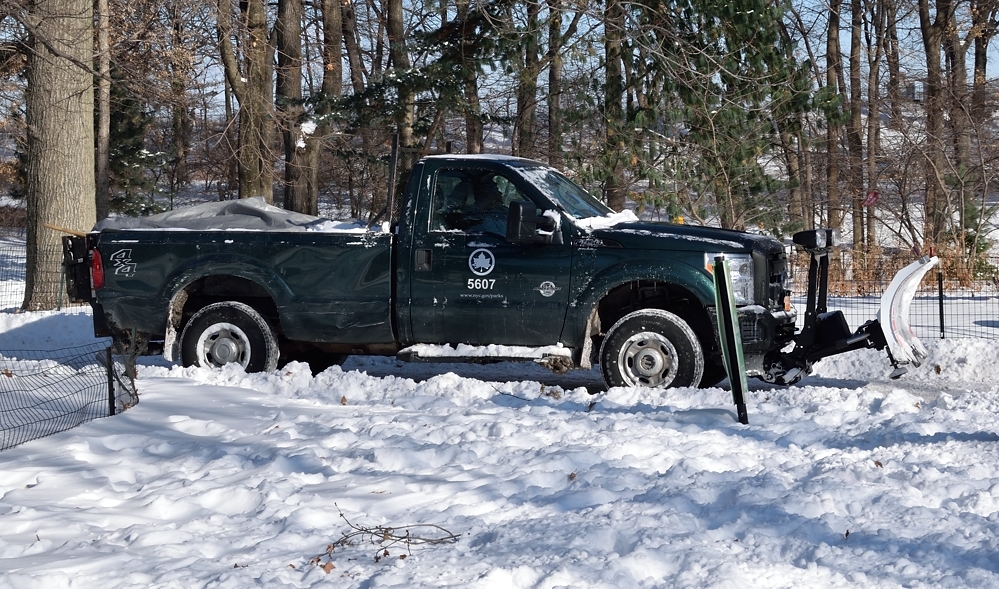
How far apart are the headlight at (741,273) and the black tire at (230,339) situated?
3864 millimetres

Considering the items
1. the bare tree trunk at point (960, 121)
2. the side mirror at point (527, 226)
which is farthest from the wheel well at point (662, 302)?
the bare tree trunk at point (960, 121)

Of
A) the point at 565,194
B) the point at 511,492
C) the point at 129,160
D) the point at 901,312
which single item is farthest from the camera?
the point at 129,160

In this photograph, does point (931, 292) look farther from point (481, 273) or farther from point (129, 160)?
point (129, 160)

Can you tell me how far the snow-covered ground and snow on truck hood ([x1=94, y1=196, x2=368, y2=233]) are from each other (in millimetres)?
1829

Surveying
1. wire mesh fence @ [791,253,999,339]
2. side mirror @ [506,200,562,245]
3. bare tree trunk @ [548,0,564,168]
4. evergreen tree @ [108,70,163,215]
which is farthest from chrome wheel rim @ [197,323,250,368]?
evergreen tree @ [108,70,163,215]

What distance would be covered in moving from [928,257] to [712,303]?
1.63m

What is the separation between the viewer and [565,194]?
8742 millimetres

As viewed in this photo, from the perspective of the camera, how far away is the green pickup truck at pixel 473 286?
26.1ft

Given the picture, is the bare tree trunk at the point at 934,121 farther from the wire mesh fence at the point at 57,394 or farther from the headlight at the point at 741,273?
the wire mesh fence at the point at 57,394

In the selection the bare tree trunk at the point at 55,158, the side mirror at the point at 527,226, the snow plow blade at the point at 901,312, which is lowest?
the snow plow blade at the point at 901,312

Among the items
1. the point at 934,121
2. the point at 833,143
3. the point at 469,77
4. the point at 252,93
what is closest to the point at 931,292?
the point at 469,77

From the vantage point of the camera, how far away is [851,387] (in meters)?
8.77

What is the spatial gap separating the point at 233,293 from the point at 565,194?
124 inches

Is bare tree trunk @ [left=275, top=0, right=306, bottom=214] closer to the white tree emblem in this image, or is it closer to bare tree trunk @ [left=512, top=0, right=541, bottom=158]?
bare tree trunk @ [left=512, top=0, right=541, bottom=158]
